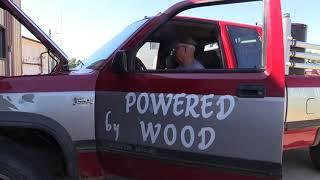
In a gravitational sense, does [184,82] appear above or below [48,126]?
above

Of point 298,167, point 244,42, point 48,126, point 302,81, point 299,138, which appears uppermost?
point 244,42

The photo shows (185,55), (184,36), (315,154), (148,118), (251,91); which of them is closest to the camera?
(251,91)

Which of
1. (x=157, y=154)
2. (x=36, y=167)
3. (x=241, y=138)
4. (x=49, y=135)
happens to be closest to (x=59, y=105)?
(x=49, y=135)

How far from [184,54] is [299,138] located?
5.04ft

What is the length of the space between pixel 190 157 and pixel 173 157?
13 cm

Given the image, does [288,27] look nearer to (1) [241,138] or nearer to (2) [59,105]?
(1) [241,138]

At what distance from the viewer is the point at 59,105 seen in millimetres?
3574

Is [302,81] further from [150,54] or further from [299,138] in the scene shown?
[150,54]

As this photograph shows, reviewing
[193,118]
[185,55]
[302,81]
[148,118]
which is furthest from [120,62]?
[302,81]

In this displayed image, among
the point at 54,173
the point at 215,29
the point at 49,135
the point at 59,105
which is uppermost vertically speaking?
the point at 215,29

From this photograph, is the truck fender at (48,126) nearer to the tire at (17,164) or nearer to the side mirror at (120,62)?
the tire at (17,164)

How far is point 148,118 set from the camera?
3539mm

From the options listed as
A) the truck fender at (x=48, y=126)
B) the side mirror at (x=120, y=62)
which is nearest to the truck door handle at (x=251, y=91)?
the side mirror at (x=120, y=62)

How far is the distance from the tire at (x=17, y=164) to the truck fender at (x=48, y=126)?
197mm
